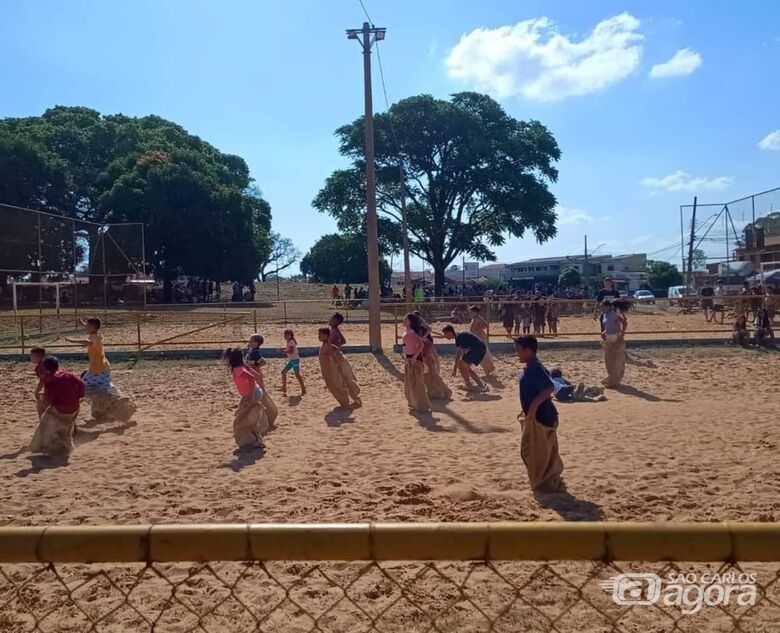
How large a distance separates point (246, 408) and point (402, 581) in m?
4.50

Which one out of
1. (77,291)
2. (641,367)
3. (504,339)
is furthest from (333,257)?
(641,367)

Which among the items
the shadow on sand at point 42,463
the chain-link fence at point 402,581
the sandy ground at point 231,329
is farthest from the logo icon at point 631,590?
the sandy ground at point 231,329

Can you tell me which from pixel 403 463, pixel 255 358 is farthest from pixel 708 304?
pixel 403 463

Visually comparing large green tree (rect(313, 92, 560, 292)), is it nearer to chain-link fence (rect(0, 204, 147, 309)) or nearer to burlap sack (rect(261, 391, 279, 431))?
chain-link fence (rect(0, 204, 147, 309))

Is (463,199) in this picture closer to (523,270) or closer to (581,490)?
(581,490)

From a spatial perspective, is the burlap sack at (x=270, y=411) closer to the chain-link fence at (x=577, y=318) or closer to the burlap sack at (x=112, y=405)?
the burlap sack at (x=112, y=405)

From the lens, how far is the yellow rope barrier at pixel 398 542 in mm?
1603

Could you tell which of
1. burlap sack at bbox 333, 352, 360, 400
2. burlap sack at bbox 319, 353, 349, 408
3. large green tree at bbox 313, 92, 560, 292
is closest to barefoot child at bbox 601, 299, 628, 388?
burlap sack at bbox 333, 352, 360, 400

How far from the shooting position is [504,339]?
20469mm

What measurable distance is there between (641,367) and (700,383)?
2.25 m

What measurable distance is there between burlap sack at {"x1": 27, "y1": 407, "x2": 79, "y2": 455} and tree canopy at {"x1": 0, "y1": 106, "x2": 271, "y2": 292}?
34.3 m

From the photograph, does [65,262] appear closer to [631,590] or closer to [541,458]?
[541,458]

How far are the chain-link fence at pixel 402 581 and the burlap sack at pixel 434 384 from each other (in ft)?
23.7

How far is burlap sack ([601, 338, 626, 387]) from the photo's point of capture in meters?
12.6
